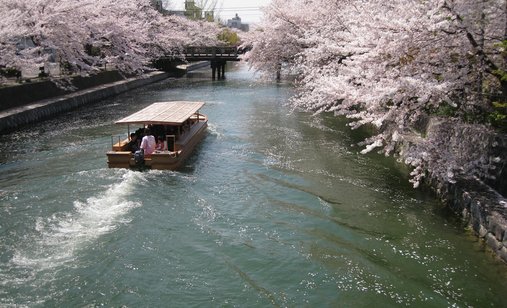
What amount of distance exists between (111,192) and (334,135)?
11070 millimetres

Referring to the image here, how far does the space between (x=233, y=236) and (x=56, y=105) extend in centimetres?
1813

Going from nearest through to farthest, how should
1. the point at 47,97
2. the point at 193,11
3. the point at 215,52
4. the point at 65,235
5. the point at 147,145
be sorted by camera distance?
1. the point at 65,235
2. the point at 147,145
3. the point at 47,97
4. the point at 215,52
5. the point at 193,11

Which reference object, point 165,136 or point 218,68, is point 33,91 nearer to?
point 165,136

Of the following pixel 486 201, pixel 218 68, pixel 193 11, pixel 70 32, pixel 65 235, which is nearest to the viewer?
pixel 65 235

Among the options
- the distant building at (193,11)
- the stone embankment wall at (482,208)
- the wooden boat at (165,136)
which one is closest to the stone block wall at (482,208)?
the stone embankment wall at (482,208)

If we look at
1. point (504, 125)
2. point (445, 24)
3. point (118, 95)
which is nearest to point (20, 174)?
point (445, 24)

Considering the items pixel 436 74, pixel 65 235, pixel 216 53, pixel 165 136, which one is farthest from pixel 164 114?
pixel 216 53

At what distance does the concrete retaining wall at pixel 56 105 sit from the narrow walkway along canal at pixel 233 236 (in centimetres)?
391

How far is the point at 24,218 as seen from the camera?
1019 cm

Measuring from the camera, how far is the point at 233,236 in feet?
31.6

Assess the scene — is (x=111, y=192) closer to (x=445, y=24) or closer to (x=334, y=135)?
(x=445, y=24)

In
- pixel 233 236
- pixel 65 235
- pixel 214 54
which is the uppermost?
pixel 214 54

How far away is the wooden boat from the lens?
13633 mm

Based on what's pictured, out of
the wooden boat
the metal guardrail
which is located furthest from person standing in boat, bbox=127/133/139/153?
the metal guardrail
